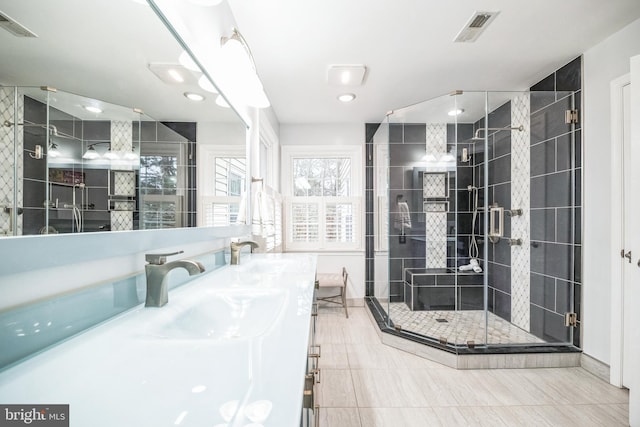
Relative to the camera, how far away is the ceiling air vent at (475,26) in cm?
179

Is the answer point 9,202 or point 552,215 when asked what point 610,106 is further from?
point 9,202

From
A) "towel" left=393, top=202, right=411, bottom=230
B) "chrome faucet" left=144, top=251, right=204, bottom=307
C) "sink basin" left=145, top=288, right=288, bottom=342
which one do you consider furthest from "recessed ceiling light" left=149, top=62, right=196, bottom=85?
"towel" left=393, top=202, right=411, bottom=230

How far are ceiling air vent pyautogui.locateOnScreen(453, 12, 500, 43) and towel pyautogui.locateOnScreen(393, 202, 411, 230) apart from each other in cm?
165

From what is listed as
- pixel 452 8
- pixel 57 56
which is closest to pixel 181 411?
pixel 57 56

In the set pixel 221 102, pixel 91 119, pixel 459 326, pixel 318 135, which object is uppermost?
pixel 318 135

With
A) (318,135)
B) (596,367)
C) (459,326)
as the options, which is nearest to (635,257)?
(596,367)

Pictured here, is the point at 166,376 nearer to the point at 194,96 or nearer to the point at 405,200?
the point at 194,96

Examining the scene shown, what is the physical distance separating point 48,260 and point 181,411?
46cm

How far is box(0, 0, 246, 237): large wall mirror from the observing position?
55 cm

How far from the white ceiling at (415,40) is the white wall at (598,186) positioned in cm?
16

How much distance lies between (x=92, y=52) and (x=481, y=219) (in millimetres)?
3132

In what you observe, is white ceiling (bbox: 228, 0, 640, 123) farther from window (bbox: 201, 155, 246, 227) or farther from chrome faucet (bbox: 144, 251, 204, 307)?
chrome faucet (bbox: 144, 251, 204, 307)

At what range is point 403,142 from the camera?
10.5ft

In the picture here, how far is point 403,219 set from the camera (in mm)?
3244
